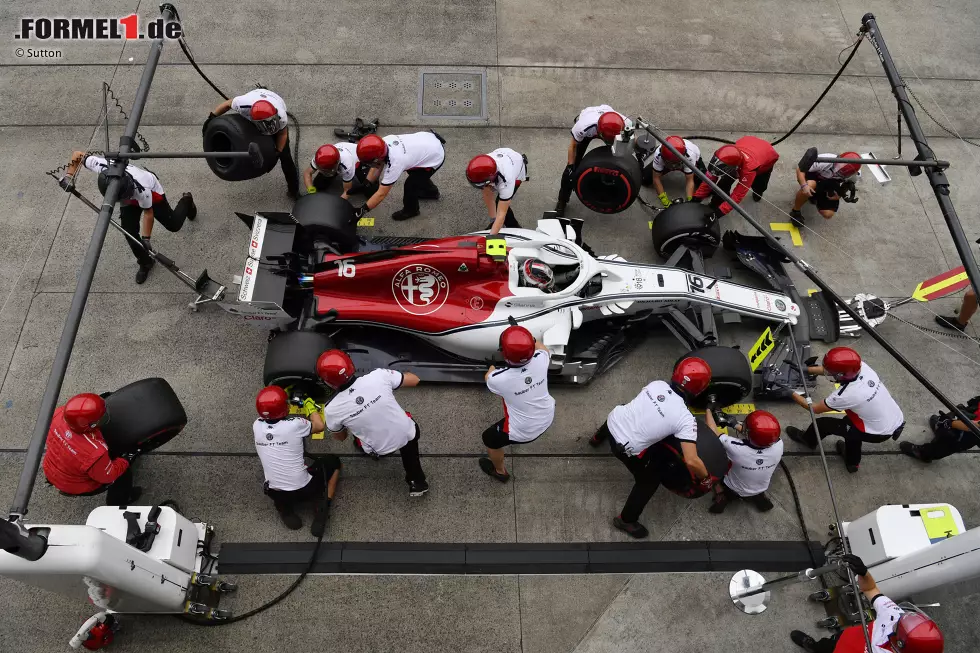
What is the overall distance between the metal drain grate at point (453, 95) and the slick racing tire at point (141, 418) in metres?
5.00

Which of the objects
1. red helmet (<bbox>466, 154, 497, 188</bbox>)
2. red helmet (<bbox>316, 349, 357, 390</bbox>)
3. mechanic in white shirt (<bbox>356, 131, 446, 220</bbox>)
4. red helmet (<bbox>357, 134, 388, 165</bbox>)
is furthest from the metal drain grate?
red helmet (<bbox>316, 349, 357, 390</bbox>)

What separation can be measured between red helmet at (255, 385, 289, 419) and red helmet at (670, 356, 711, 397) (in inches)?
121

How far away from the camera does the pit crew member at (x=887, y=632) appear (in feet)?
12.3

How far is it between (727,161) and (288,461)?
535 cm

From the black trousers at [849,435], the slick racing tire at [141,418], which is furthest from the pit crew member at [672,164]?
the slick racing tire at [141,418]

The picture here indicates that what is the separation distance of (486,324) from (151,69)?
370 cm

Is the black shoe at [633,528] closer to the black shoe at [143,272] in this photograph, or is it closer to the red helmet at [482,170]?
the red helmet at [482,170]

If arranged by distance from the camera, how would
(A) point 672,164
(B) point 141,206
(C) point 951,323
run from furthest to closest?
(A) point 672,164 → (C) point 951,323 → (B) point 141,206

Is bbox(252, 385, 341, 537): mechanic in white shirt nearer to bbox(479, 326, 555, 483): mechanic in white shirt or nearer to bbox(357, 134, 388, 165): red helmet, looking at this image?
bbox(479, 326, 555, 483): mechanic in white shirt

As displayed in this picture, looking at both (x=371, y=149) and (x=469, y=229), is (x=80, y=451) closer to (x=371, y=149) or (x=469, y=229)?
(x=371, y=149)

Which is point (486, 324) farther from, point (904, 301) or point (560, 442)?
point (904, 301)

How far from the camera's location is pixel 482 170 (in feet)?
20.6

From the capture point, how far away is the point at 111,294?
6930 mm

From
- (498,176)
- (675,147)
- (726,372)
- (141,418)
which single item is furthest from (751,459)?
(141,418)
